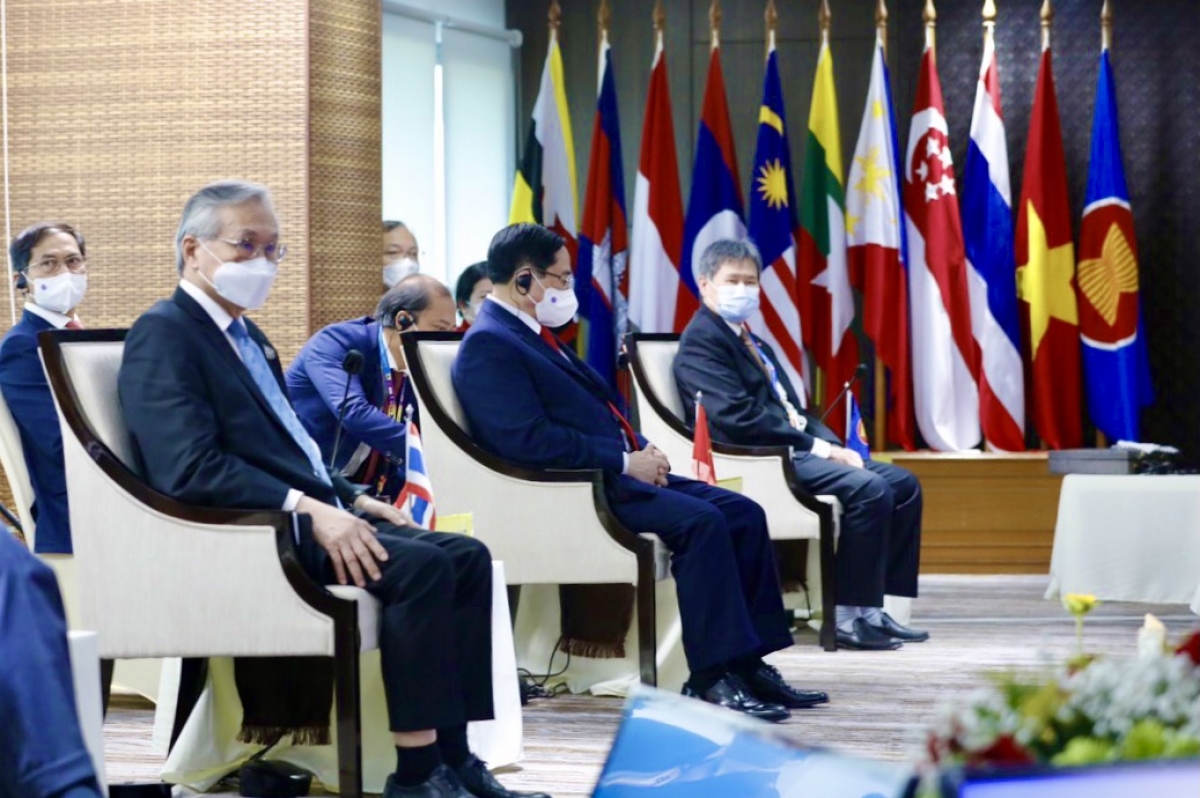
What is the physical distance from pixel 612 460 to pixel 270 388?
1.18 m

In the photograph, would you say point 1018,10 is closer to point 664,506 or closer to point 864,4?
point 864,4

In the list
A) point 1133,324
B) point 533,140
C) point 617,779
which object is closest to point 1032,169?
point 1133,324

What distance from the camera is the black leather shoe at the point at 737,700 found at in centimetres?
400

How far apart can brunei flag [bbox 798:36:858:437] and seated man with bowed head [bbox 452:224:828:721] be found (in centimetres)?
338

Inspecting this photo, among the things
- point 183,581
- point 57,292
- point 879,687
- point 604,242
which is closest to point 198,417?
point 183,581

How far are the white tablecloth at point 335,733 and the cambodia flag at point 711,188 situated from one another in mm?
4259

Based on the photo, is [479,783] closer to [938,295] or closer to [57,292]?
[57,292]

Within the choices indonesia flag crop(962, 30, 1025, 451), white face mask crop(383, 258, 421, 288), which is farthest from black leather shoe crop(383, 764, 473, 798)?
indonesia flag crop(962, 30, 1025, 451)

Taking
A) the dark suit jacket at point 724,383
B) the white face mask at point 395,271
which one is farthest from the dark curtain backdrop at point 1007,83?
the dark suit jacket at point 724,383

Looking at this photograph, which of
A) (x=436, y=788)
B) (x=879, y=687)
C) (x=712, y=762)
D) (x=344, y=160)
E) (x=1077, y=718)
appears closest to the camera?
(x=1077, y=718)

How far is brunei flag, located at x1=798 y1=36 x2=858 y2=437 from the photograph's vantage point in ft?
24.8

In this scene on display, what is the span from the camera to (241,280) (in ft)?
10.3

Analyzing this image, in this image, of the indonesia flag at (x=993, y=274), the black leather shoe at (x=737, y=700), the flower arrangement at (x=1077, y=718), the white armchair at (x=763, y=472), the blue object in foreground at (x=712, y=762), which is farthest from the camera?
the indonesia flag at (x=993, y=274)

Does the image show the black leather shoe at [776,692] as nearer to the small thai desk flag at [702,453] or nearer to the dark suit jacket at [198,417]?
the small thai desk flag at [702,453]
